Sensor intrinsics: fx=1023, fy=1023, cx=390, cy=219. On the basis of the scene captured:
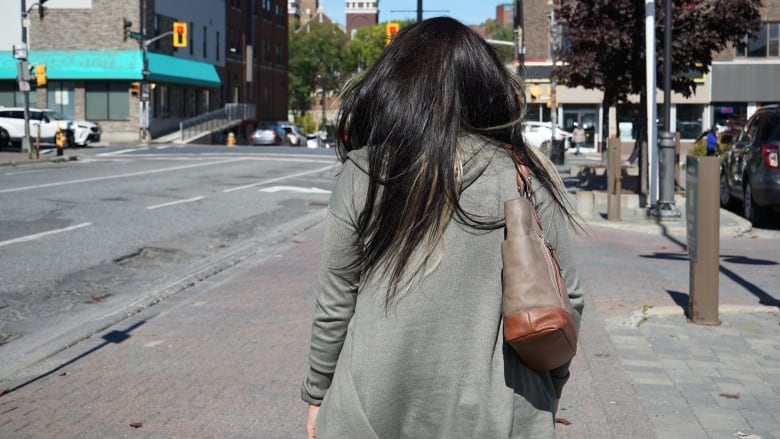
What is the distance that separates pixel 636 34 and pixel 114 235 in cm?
1115

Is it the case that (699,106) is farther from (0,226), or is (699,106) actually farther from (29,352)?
(29,352)

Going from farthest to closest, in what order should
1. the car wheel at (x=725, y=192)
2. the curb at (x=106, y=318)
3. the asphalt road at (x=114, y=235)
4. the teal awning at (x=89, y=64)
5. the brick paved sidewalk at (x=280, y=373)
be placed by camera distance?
the teal awning at (x=89, y=64) → the car wheel at (x=725, y=192) → the asphalt road at (x=114, y=235) → the curb at (x=106, y=318) → the brick paved sidewalk at (x=280, y=373)

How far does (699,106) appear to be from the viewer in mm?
56125

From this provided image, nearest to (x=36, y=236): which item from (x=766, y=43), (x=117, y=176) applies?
(x=117, y=176)

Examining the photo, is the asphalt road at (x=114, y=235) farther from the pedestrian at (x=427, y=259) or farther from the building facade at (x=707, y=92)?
the building facade at (x=707, y=92)

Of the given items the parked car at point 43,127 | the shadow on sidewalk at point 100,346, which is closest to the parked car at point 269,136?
the parked car at point 43,127

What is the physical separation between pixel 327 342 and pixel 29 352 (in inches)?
203

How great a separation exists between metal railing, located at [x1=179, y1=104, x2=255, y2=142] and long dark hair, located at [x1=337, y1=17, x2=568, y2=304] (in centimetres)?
5547

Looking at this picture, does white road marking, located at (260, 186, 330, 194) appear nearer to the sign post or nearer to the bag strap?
the sign post

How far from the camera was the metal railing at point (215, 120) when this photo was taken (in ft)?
193

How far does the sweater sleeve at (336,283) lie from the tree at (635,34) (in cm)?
1784

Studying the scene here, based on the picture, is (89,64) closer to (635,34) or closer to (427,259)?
(635,34)

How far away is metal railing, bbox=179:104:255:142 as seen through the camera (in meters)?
58.9

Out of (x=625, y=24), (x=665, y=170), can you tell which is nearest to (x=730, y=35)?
(x=625, y=24)
